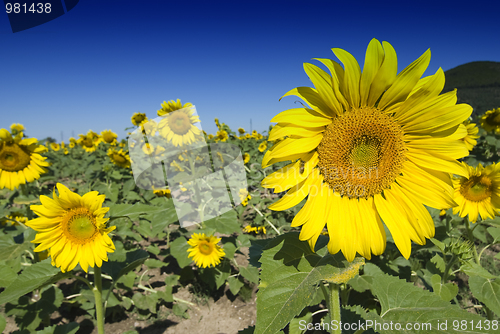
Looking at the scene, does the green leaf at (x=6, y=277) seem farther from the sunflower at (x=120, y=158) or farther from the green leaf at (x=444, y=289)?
the sunflower at (x=120, y=158)

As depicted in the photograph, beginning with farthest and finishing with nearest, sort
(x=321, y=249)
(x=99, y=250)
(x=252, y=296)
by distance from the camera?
1. (x=252, y=296)
2. (x=99, y=250)
3. (x=321, y=249)

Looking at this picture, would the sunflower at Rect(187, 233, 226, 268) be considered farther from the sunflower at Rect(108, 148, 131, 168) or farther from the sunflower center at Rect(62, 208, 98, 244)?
the sunflower at Rect(108, 148, 131, 168)

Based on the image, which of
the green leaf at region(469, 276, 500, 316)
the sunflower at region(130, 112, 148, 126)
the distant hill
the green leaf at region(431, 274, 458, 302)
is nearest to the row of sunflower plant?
the sunflower at region(130, 112, 148, 126)

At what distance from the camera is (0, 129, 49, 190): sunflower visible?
3.14 meters

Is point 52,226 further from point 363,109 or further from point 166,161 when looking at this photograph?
point 166,161

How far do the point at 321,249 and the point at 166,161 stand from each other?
412 centimetres

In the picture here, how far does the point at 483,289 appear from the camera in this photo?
191cm

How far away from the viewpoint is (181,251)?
3338 millimetres

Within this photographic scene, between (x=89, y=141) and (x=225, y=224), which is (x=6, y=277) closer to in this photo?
(x=225, y=224)

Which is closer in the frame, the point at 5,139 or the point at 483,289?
the point at 483,289

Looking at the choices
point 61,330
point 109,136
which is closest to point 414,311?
point 61,330

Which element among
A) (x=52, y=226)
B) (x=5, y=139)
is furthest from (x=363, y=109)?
(x=5, y=139)

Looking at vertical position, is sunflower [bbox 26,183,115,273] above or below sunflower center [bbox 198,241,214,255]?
above

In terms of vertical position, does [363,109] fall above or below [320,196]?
above
